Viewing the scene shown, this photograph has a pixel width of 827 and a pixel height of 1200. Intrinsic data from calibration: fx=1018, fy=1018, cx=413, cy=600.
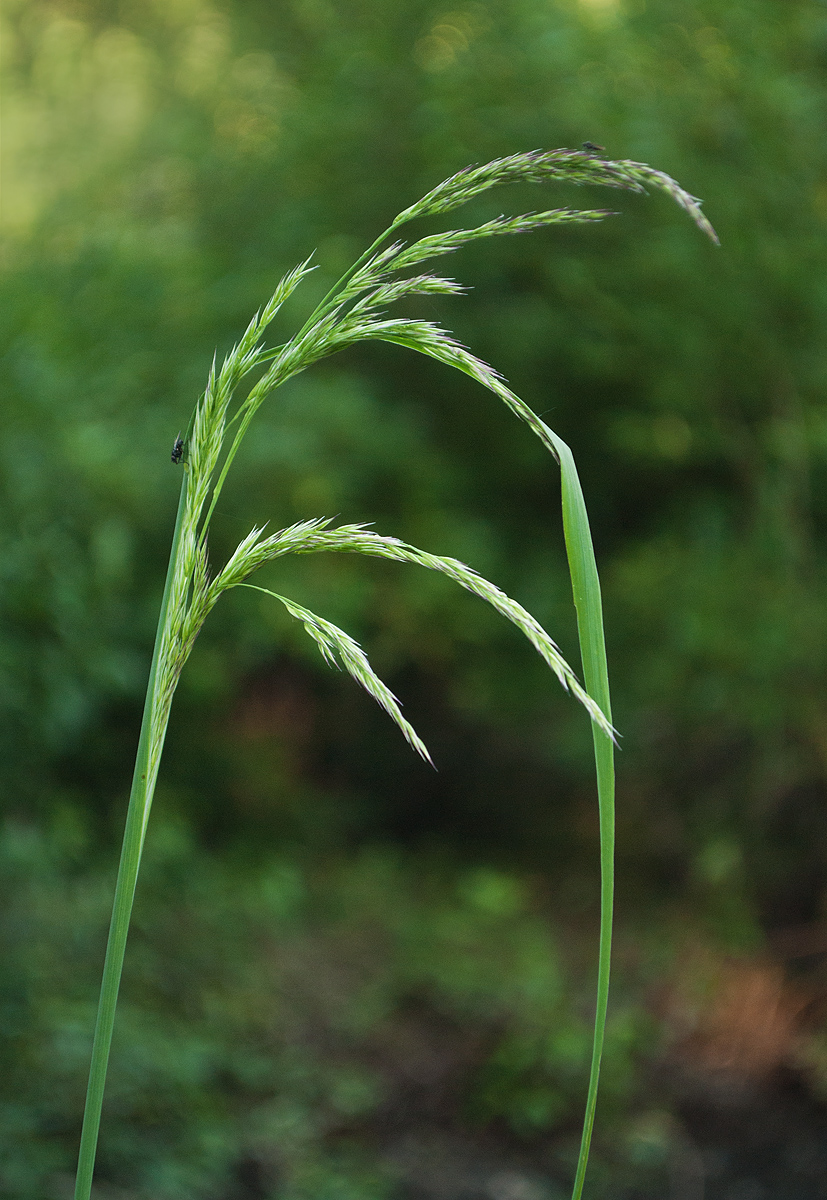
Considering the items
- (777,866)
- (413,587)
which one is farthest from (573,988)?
(413,587)

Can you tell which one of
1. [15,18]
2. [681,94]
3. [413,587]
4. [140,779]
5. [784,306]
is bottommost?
[413,587]

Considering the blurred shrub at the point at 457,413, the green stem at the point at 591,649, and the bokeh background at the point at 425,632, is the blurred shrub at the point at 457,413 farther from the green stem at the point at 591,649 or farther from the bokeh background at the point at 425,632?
the green stem at the point at 591,649

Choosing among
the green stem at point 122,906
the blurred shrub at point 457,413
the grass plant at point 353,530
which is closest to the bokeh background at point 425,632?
the blurred shrub at point 457,413

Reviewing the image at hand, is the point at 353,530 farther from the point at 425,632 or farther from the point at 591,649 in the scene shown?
the point at 425,632

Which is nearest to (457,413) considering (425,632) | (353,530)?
(425,632)

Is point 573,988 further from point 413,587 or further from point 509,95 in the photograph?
point 509,95
